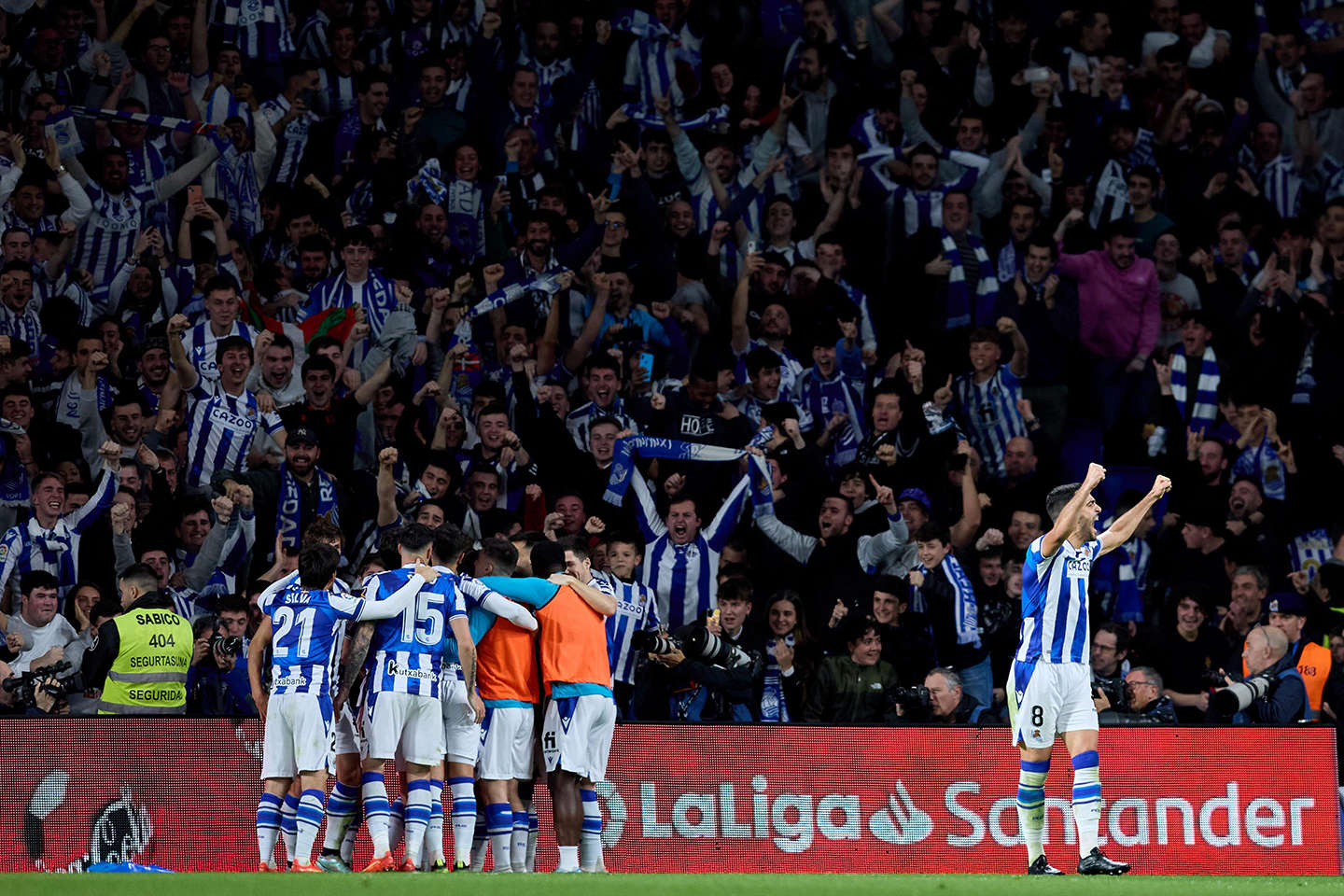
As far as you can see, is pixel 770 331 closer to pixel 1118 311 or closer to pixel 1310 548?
pixel 1118 311

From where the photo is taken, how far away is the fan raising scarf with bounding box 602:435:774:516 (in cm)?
1492

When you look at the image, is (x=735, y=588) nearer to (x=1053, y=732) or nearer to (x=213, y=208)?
(x=1053, y=732)

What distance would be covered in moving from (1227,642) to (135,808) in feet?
26.4

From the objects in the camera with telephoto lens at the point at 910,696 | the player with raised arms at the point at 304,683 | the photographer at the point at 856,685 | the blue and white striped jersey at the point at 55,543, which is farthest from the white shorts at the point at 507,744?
the blue and white striped jersey at the point at 55,543

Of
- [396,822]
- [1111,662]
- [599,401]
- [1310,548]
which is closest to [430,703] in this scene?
[396,822]

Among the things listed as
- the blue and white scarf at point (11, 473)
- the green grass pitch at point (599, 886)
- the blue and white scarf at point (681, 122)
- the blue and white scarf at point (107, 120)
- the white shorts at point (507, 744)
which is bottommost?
the green grass pitch at point (599, 886)

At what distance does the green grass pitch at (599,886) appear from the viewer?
8.23 m

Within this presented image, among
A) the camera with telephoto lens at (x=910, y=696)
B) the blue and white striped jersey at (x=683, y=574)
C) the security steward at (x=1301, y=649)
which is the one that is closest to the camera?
the camera with telephoto lens at (x=910, y=696)

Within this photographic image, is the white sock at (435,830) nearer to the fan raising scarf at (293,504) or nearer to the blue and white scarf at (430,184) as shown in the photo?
the fan raising scarf at (293,504)

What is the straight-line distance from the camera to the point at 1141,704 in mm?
12898

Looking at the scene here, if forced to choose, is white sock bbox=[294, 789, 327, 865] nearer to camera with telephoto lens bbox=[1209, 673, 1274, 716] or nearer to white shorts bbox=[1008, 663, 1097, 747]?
white shorts bbox=[1008, 663, 1097, 747]

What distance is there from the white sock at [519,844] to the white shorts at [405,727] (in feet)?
2.46

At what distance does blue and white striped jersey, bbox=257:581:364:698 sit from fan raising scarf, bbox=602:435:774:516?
13.6 feet

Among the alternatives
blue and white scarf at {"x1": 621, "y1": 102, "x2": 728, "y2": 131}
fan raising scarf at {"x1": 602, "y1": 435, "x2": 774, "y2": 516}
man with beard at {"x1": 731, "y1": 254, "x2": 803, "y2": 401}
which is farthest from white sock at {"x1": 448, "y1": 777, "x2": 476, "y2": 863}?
blue and white scarf at {"x1": 621, "y1": 102, "x2": 728, "y2": 131}
